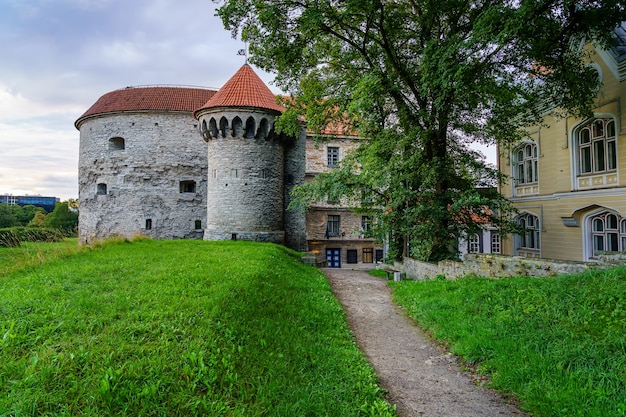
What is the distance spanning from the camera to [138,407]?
8.77 feet

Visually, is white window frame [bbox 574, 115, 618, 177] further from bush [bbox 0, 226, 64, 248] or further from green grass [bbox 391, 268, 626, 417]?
bush [bbox 0, 226, 64, 248]

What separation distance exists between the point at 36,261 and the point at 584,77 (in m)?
15.3

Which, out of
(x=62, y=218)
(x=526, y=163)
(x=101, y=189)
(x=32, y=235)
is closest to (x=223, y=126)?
(x=101, y=189)

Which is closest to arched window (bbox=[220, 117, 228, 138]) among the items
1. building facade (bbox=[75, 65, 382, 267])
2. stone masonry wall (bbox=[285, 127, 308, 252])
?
building facade (bbox=[75, 65, 382, 267])

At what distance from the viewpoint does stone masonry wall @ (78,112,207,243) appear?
76.7 feet

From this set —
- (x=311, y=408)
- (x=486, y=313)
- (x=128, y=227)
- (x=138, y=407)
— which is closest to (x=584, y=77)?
(x=486, y=313)

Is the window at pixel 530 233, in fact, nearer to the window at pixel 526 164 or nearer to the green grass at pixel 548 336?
the window at pixel 526 164

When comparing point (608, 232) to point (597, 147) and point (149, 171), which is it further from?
point (149, 171)

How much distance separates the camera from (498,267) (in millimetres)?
8367

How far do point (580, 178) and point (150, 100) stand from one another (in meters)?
24.6

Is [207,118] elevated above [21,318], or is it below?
above

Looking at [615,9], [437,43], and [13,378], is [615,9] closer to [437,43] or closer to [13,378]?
[437,43]

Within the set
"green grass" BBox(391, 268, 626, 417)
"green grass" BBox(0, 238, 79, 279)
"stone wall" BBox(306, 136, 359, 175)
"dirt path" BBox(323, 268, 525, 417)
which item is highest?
"stone wall" BBox(306, 136, 359, 175)

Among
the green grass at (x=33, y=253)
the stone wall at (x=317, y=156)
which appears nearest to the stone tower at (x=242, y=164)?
the stone wall at (x=317, y=156)
